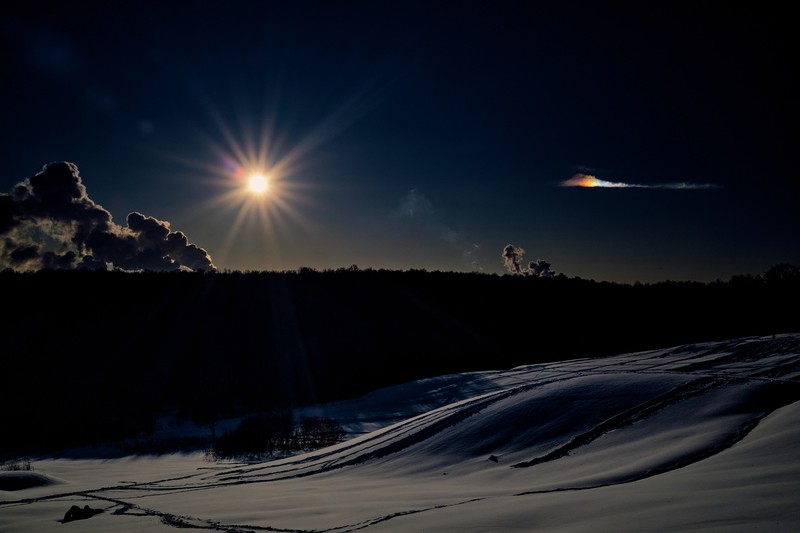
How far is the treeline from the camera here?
27.8m

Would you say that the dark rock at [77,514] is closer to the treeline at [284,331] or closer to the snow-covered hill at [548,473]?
the snow-covered hill at [548,473]

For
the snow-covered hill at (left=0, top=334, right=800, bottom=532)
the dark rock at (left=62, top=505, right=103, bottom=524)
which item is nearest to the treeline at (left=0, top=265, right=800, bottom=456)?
the snow-covered hill at (left=0, top=334, right=800, bottom=532)

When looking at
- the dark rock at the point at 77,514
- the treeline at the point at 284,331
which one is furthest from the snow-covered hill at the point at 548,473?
the treeline at the point at 284,331

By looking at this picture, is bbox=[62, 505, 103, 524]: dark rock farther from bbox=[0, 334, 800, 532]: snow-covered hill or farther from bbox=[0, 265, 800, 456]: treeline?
bbox=[0, 265, 800, 456]: treeline

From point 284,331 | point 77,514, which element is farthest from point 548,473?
point 284,331

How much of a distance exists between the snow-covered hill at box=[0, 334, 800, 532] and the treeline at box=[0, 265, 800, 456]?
19.1 metres

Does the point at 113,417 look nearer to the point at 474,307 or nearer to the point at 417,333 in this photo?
the point at 417,333

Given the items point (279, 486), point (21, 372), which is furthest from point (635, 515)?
point (21, 372)

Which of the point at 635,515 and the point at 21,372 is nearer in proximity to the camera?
the point at 635,515

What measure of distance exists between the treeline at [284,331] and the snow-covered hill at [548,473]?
1910cm

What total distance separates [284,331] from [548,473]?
32960 millimetres

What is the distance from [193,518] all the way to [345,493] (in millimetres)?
1626

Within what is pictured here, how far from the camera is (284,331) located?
3650cm

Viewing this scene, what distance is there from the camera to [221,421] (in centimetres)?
2427
